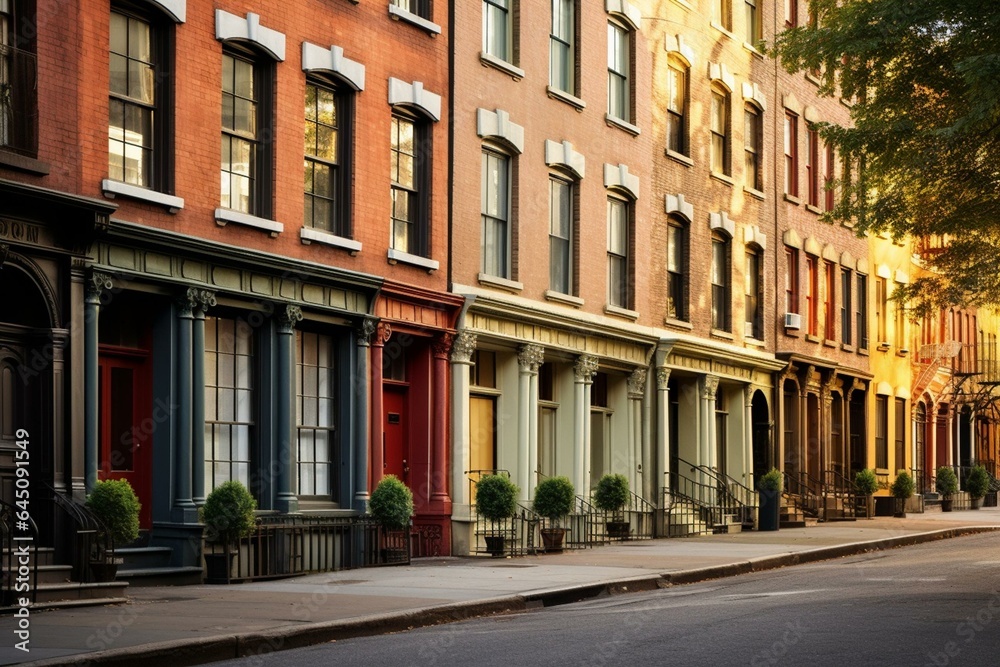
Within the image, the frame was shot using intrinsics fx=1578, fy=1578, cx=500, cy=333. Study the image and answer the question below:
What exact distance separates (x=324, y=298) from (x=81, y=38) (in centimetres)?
517

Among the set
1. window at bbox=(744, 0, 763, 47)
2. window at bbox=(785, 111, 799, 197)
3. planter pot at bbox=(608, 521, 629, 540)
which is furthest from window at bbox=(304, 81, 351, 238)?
window at bbox=(785, 111, 799, 197)

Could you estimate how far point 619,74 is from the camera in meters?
29.2

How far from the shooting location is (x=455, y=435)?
78.0 feet

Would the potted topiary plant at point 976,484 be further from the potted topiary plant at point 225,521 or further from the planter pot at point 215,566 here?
the planter pot at point 215,566

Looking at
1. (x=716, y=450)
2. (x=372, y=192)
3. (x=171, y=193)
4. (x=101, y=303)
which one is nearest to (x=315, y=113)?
(x=372, y=192)

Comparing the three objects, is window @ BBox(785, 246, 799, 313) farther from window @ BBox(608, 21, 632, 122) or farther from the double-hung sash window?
the double-hung sash window

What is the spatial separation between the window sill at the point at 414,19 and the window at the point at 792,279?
15784mm

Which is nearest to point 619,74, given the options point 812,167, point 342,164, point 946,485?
point 342,164

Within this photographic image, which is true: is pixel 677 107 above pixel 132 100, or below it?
above

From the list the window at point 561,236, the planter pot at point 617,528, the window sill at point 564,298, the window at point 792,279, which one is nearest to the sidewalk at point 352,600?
the planter pot at point 617,528

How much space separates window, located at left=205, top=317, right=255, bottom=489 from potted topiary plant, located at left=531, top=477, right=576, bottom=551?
5.55 metres

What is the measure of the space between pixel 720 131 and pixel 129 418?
60.2ft

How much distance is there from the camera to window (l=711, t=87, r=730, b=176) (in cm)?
3304

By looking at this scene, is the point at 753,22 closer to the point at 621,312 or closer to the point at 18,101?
the point at 621,312
